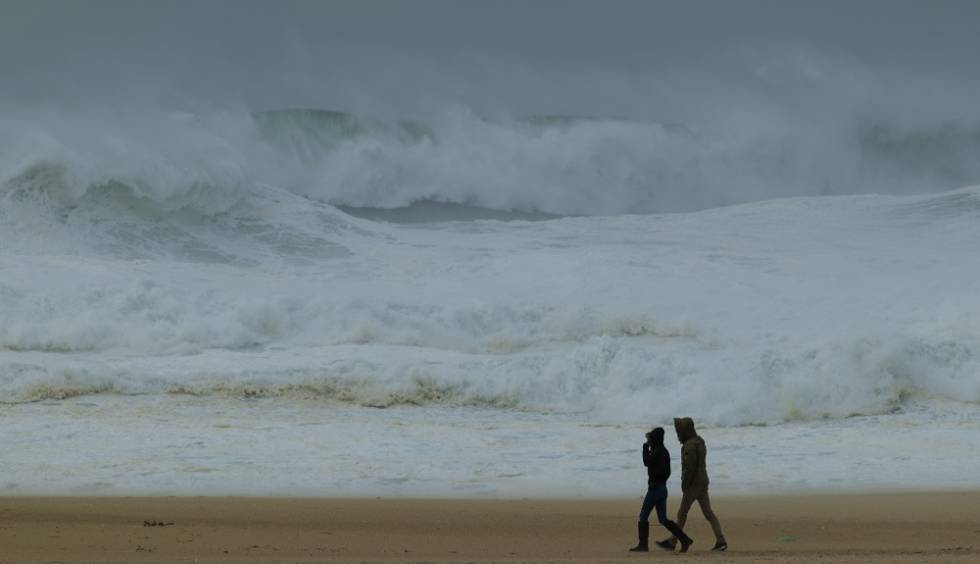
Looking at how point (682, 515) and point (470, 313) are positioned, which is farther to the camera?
point (470, 313)

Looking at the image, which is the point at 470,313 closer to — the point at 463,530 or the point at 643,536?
the point at 463,530

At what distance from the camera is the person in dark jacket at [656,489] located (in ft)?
29.5

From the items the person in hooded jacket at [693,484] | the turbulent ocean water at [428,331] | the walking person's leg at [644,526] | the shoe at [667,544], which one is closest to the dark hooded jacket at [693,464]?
the person in hooded jacket at [693,484]

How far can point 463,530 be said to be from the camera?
9.65m

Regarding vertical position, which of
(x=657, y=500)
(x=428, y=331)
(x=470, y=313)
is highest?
(x=470, y=313)

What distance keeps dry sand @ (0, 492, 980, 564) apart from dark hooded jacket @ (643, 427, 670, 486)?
1.47 feet

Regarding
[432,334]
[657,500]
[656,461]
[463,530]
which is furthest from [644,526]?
[432,334]

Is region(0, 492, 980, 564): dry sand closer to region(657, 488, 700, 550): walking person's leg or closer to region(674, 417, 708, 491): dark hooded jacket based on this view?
region(657, 488, 700, 550): walking person's leg

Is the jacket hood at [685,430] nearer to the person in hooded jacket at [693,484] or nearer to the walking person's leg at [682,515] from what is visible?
the person in hooded jacket at [693,484]

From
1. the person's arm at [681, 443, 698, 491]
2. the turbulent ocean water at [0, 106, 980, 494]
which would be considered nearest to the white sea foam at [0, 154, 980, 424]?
the turbulent ocean water at [0, 106, 980, 494]

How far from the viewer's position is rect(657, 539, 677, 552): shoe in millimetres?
9016

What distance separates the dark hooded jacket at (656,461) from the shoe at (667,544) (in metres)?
0.35

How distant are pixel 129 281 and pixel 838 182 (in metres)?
21.7

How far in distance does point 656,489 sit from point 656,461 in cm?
17
